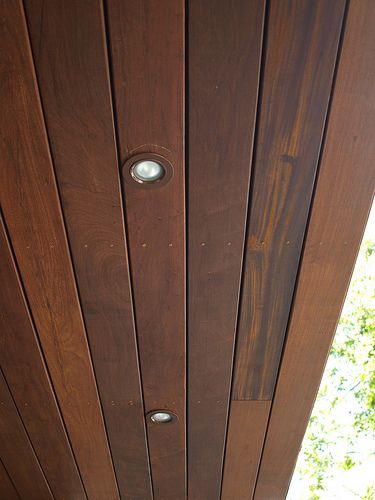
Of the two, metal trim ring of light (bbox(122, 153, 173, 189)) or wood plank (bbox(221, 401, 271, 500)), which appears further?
wood plank (bbox(221, 401, 271, 500))

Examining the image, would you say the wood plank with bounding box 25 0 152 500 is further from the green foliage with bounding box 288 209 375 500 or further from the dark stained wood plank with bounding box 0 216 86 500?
the green foliage with bounding box 288 209 375 500

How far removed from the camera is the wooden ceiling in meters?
1.21

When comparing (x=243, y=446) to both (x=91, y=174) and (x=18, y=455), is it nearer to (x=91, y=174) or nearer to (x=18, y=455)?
(x=18, y=455)

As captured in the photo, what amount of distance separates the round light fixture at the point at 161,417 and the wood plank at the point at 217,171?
0.13m

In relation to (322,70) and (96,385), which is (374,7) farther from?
(96,385)

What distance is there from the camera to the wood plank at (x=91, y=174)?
1.19 meters

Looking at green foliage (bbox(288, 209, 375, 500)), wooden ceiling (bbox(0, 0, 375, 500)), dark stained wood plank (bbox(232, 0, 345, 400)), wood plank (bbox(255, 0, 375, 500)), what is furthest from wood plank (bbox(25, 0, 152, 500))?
green foliage (bbox(288, 209, 375, 500))

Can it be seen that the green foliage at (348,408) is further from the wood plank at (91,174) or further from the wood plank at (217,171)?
the wood plank at (91,174)

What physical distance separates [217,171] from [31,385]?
1217 millimetres

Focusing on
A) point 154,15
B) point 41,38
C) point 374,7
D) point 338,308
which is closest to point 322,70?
point 374,7

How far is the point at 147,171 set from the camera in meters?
1.45

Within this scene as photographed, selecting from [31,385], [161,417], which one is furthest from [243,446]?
[31,385]

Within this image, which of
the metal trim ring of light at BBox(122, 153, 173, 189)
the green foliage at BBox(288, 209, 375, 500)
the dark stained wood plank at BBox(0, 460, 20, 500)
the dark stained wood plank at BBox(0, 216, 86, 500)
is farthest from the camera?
the green foliage at BBox(288, 209, 375, 500)

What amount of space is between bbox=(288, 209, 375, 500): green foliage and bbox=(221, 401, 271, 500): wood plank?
2.43 metres
